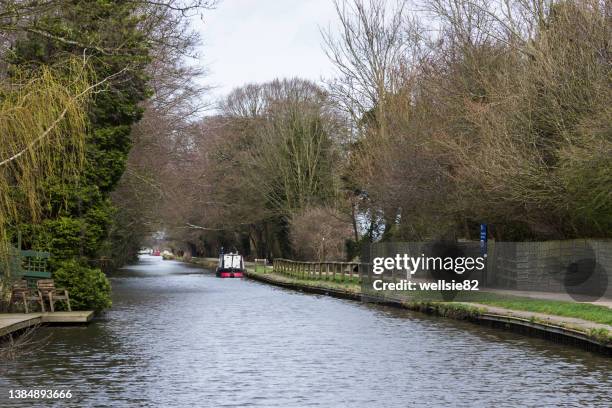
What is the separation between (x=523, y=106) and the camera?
3156cm

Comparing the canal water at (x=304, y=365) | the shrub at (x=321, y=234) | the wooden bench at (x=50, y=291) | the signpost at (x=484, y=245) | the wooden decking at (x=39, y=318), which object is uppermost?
the shrub at (x=321, y=234)

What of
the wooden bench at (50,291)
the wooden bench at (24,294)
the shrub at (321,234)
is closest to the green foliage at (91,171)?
the wooden bench at (50,291)

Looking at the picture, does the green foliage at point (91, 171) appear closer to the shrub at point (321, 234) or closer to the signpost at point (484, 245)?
the signpost at point (484, 245)

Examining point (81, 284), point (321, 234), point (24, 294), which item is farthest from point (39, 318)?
point (321, 234)

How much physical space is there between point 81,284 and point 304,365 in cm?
1183

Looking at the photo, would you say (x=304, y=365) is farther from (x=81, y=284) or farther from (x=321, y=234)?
(x=321, y=234)

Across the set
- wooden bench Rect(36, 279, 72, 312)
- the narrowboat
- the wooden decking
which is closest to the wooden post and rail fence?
the narrowboat

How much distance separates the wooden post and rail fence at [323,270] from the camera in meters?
50.3

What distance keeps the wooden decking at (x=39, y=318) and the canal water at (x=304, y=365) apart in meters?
0.26

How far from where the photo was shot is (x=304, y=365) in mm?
18672

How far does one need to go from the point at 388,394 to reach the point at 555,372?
3913 millimetres

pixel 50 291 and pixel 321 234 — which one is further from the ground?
pixel 321 234

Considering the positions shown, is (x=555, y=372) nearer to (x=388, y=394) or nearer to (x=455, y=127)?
(x=388, y=394)

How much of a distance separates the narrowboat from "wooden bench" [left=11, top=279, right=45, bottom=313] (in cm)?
4386
